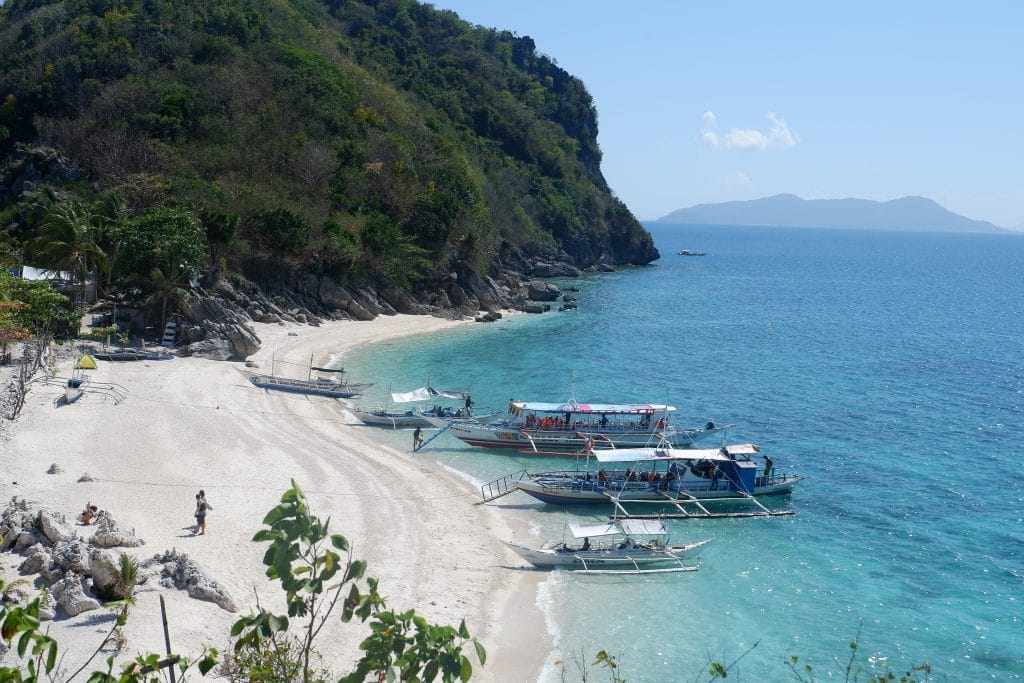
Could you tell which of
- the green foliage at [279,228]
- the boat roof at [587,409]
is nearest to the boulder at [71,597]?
the boat roof at [587,409]

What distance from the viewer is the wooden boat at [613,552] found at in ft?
82.8

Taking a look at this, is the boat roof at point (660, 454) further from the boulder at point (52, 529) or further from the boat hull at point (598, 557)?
the boulder at point (52, 529)

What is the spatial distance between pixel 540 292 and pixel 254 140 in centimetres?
3164

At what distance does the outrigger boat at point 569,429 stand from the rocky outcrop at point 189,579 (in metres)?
18.7

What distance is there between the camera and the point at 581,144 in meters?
149

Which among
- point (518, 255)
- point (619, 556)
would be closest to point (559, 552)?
point (619, 556)

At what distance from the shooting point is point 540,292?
84.6 metres

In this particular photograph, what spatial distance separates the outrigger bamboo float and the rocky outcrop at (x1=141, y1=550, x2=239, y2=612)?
12.7 m

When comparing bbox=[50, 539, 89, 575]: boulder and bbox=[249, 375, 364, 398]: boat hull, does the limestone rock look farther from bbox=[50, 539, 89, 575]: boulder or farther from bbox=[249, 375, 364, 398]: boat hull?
bbox=[249, 375, 364, 398]: boat hull

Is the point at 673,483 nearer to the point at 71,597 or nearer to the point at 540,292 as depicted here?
the point at 71,597

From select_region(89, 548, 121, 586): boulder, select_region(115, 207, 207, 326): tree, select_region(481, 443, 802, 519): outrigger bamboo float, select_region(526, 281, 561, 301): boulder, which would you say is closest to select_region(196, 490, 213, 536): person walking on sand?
select_region(89, 548, 121, 586): boulder

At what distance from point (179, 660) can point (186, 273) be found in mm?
40503

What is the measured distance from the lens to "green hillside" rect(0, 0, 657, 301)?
59.5 meters

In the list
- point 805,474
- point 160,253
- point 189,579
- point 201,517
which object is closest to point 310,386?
point 160,253
